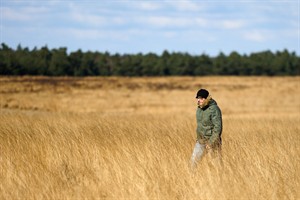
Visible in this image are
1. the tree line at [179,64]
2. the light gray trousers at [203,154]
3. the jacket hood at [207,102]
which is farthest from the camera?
the tree line at [179,64]

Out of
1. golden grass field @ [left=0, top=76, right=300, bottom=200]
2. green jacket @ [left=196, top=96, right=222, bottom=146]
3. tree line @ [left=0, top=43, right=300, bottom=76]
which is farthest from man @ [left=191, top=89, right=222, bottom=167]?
tree line @ [left=0, top=43, right=300, bottom=76]

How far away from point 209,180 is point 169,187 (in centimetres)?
49

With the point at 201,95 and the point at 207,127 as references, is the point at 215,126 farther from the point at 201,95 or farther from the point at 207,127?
the point at 201,95

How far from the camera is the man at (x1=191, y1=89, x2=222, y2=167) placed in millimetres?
7062

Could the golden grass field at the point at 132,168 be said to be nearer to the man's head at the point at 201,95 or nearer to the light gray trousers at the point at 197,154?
the light gray trousers at the point at 197,154

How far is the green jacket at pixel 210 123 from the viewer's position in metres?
7.20

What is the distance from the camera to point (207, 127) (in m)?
7.37

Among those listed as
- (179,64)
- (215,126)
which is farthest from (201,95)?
(179,64)

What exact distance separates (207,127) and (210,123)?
0.08 metres

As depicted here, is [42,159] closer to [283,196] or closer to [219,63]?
[283,196]

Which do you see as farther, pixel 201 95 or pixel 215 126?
pixel 215 126

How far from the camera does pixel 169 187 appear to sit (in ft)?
19.2

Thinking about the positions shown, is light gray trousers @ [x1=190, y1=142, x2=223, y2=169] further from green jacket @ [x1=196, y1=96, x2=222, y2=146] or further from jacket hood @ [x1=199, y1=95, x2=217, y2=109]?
jacket hood @ [x1=199, y1=95, x2=217, y2=109]

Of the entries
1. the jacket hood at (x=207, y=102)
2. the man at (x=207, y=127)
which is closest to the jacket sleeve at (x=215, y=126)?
the man at (x=207, y=127)
